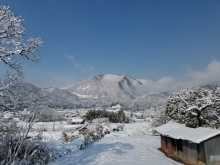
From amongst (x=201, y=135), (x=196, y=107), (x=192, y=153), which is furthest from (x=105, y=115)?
(x=201, y=135)

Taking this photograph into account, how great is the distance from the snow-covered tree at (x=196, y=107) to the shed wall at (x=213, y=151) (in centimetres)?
1089

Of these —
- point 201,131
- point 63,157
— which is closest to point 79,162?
point 63,157

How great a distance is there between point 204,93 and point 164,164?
19.3m

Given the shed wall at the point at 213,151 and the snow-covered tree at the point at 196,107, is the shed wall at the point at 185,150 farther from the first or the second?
the snow-covered tree at the point at 196,107

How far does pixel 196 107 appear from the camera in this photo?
1125 inches

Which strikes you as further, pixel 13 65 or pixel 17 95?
pixel 13 65

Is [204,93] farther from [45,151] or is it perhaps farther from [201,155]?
[45,151]

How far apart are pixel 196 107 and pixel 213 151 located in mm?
11630

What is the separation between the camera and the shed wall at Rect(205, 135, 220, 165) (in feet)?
56.7

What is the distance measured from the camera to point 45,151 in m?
17.9

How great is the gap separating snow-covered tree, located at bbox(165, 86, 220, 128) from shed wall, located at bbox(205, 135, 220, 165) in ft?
35.7

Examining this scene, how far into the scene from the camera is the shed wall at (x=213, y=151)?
56.7 ft

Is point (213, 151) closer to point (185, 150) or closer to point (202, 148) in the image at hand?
point (202, 148)

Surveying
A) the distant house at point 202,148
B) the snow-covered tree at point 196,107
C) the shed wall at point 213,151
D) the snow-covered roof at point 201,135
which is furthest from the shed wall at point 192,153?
the snow-covered tree at point 196,107
